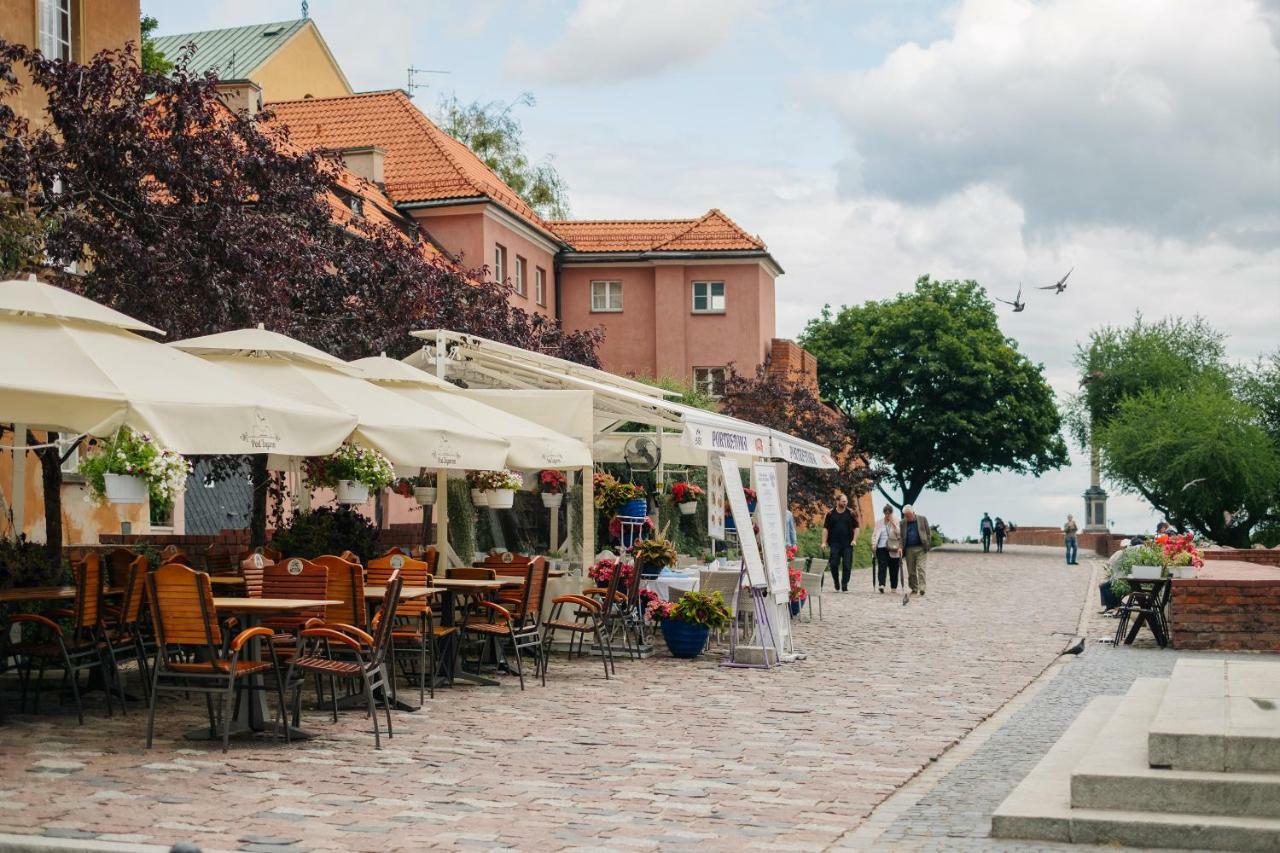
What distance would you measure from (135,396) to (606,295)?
123 feet

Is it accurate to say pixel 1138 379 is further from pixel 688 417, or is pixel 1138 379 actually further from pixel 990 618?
pixel 688 417

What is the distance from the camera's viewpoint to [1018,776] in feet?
31.4

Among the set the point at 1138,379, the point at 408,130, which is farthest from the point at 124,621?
the point at 1138,379

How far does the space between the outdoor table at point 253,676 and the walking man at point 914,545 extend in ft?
61.2

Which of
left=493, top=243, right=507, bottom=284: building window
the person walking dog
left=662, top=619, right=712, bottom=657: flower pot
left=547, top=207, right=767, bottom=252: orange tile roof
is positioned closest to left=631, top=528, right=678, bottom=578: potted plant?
left=662, top=619, right=712, bottom=657: flower pot

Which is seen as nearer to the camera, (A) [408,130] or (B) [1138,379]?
(A) [408,130]

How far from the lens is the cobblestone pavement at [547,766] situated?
762 cm

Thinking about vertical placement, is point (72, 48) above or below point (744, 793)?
above

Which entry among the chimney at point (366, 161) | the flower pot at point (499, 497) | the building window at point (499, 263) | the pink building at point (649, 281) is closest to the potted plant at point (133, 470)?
the flower pot at point (499, 497)

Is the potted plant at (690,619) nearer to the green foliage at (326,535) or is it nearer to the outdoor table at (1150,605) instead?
the green foliage at (326,535)

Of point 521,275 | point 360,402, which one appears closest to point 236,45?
point 521,275

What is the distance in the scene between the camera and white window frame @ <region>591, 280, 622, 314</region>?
46.8 meters

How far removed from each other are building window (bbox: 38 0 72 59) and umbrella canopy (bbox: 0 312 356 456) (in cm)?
1202

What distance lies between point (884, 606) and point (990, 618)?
288cm
